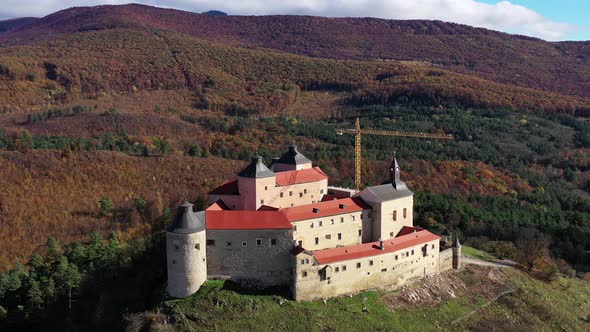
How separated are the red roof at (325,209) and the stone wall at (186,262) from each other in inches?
329

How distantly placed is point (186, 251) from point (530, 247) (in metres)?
40.9

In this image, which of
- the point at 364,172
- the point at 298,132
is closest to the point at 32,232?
the point at 364,172

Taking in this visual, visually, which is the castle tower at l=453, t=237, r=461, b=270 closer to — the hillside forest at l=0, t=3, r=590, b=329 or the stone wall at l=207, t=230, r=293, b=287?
the hillside forest at l=0, t=3, r=590, b=329

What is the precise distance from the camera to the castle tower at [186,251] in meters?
48.9

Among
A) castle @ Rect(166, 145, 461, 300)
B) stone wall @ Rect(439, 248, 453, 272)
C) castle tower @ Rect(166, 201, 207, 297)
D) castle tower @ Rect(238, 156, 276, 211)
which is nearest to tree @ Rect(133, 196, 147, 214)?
castle @ Rect(166, 145, 461, 300)

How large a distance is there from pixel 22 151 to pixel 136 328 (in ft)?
234

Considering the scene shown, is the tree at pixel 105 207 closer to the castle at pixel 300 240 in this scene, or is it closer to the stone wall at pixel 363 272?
the castle at pixel 300 240

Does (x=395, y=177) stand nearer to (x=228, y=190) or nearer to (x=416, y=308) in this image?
(x=416, y=308)

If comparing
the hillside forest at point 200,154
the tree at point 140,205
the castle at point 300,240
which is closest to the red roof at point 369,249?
the castle at point 300,240

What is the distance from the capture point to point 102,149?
115 m

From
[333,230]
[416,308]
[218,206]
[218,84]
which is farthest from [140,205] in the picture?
[218,84]

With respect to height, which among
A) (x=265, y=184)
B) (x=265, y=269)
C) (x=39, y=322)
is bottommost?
(x=39, y=322)

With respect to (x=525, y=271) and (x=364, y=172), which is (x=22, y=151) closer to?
(x=364, y=172)

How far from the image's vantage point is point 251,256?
50.8 metres
